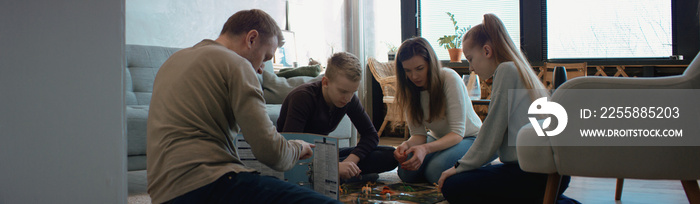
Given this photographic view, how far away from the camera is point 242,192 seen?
3.62ft

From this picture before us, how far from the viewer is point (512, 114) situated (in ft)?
6.11

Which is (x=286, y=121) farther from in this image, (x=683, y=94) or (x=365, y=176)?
(x=683, y=94)

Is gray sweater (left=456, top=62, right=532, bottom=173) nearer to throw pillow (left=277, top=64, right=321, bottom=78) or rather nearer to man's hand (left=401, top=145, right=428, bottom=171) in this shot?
man's hand (left=401, top=145, right=428, bottom=171)

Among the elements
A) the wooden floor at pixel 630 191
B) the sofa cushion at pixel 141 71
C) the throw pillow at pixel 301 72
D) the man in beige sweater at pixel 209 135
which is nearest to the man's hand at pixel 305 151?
the man in beige sweater at pixel 209 135

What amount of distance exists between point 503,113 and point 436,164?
2.15 feet

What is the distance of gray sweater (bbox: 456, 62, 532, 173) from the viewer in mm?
1840

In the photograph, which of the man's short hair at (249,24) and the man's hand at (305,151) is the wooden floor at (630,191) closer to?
the man's hand at (305,151)

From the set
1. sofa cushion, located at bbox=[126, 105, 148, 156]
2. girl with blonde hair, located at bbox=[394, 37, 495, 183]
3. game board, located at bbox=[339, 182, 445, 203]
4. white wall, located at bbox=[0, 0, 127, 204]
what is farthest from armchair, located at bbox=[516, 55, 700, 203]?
sofa cushion, located at bbox=[126, 105, 148, 156]

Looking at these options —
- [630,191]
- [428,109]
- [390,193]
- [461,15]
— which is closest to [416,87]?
[428,109]

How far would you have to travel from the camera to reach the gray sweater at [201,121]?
111 cm

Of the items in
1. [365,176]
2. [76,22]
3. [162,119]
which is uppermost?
[76,22]

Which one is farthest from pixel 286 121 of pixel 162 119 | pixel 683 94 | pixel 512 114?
pixel 683 94

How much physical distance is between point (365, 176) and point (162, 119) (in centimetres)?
153

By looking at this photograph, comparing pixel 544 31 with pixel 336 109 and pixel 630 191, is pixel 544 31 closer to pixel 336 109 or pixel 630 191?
pixel 630 191
